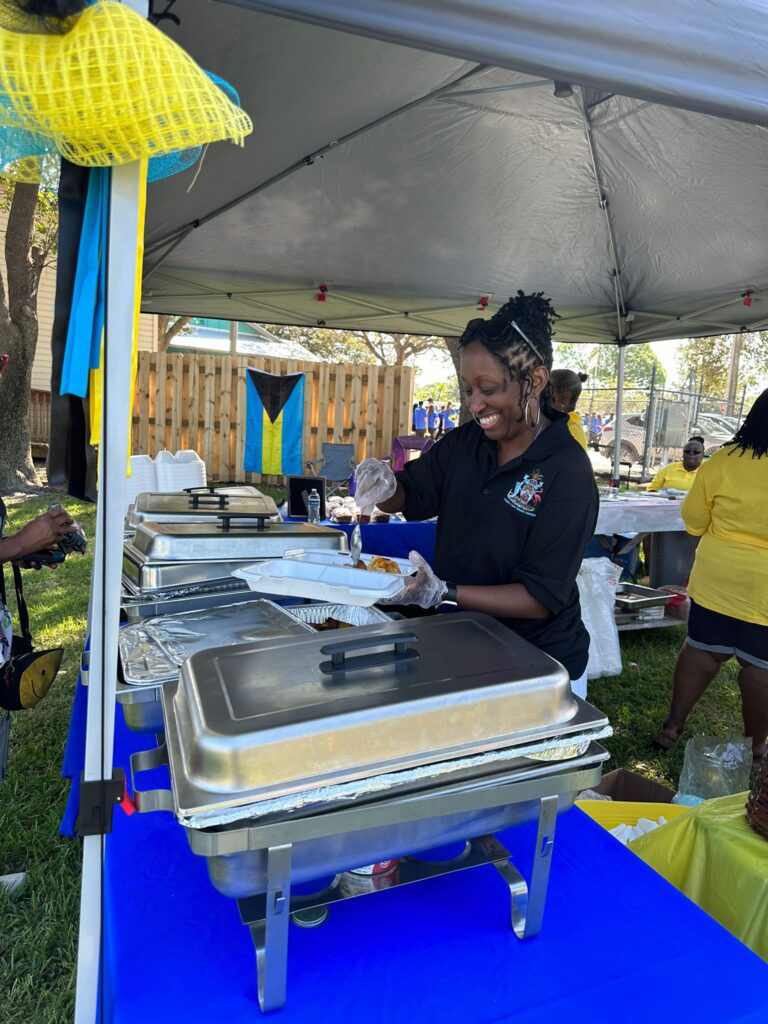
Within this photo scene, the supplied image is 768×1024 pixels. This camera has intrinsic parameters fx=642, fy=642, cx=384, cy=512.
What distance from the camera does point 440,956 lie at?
89 centimetres

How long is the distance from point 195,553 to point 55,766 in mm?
1860

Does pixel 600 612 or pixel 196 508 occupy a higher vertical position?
pixel 196 508

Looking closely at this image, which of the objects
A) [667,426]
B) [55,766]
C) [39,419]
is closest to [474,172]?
[55,766]

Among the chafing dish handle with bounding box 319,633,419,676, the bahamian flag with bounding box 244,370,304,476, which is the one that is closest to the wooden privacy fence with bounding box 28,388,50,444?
the bahamian flag with bounding box 244,370,304,476

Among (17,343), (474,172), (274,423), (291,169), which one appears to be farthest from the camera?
(274,423)

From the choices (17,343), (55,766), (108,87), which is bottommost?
(55,766)

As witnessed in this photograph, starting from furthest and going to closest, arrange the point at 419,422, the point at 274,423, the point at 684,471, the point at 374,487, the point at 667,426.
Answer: the point at 667,426 < the point at 419,422 < the point at 274,423 < the point at 684,471 < the point at 374,487

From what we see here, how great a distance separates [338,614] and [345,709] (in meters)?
0.97

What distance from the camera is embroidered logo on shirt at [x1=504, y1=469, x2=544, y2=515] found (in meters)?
1.58

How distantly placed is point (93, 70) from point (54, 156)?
23 centimetres

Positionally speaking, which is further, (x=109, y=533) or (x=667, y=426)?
(x=667, y=426)

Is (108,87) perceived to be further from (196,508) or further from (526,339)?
(196,508)

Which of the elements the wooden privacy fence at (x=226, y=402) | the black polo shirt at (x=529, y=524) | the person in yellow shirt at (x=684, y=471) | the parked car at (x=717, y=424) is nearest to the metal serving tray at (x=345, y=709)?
the black polo shirt at (x=529, y=524)

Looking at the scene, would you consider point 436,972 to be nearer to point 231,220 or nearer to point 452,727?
point 452,727
